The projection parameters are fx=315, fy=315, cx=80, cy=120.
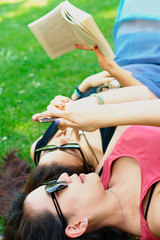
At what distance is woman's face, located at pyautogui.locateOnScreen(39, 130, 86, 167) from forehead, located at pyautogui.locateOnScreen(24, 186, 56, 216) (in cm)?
47

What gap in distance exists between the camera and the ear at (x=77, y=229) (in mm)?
1984

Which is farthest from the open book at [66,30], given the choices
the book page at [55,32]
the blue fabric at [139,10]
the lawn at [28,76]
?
the blue fabric at [139,10]

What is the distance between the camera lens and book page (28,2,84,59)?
2.41 metres

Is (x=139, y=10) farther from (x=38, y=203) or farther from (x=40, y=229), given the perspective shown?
(x=40, y=229)

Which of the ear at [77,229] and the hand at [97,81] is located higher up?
the hand at [97,81]

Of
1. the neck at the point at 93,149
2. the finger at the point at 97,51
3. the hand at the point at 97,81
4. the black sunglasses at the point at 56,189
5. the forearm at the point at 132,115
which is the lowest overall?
the neck at the point at 93,149

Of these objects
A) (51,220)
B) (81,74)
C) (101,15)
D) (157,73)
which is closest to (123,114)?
(51,220)

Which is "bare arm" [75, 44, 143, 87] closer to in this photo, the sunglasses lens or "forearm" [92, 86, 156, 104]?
"forearm" [92, 86, 156, 104]

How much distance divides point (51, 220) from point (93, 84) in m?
1.74

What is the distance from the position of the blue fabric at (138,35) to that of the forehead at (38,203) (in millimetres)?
1758

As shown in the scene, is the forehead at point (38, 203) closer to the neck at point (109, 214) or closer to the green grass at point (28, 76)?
the neck at point (109, 214)

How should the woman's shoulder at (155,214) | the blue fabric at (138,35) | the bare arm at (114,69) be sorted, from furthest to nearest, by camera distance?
the blue fabric at (138,35), the bare arm at (114,69), the woman's shoulder at (155,214)

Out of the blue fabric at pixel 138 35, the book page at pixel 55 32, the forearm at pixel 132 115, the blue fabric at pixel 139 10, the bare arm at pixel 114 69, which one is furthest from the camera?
the blue fabric at pixel 139 10

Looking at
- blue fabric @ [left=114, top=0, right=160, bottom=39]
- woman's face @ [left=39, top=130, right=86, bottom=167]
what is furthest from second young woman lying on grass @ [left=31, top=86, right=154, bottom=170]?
blue fabric @ [left=114, top=0, right=160, bottom=39]
